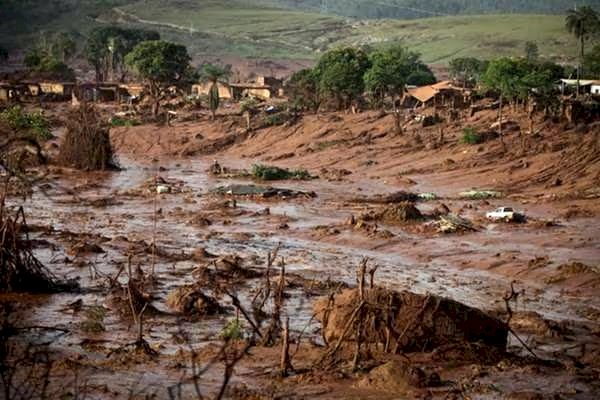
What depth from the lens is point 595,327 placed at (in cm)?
1614

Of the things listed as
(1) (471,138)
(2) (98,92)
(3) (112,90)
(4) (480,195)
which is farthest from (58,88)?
(4) (480,195)

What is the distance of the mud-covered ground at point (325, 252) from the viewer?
39.9ft

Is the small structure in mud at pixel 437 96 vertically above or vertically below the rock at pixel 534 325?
below

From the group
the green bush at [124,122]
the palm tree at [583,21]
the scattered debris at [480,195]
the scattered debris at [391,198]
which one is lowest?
the green bush at [124,122]

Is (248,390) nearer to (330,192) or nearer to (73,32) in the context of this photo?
(330,192)

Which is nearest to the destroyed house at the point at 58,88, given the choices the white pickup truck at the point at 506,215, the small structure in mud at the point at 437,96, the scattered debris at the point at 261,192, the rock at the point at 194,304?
the small structure in mud at the point at 437,96

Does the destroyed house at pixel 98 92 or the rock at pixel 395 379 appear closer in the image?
the rock at pixel 395 379

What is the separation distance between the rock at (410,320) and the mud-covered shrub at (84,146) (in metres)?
30.8

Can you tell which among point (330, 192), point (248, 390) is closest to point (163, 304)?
point (248, 390)

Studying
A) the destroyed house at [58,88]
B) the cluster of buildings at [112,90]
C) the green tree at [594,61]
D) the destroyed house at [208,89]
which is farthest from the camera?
the destroyed house at [58,88]

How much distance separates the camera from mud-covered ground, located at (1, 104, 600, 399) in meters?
12.2

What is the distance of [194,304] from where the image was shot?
16.0m

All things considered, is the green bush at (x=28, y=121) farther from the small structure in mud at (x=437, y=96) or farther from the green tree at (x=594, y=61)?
the green tree at (x=594, y=61)

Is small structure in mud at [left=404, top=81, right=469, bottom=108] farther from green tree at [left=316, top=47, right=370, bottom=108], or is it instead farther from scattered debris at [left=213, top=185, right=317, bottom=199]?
scattered debris at [left=213, top=185, right=317, bottom=199]
